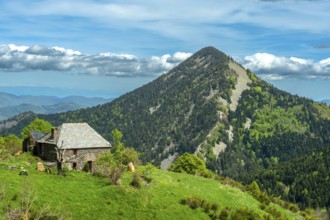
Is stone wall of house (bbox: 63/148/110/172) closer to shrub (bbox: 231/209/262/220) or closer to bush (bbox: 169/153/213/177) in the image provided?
shrub (bbox: 231/209/262/220)

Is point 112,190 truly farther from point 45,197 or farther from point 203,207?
point 203,207

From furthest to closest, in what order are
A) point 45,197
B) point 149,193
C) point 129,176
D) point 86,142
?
point 86,142 < point 129,176 < point 149,193 < point 45,197

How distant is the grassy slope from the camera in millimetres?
45375

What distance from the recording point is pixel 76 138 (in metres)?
76.4

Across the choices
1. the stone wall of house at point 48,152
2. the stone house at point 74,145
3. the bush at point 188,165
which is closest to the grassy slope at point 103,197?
the stone house at point 74,145

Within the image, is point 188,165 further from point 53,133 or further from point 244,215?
point 244,215

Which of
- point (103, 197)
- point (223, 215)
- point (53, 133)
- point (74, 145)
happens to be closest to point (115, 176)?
point (103, 197)

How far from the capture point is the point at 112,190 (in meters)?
51.5

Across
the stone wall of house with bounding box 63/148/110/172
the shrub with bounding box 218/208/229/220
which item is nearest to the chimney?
the stone wall of house with bounding box 63/148/110/172

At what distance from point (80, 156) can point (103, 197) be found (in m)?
26.1

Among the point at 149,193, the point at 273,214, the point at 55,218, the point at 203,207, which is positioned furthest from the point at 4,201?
the point at 273,214

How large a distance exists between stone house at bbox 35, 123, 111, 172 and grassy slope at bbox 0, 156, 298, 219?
11.8 m

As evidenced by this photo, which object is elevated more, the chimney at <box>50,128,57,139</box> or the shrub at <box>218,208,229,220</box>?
the chimney at <box>50,128,57,139</box>

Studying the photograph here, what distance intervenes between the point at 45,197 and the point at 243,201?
30.6 metres
